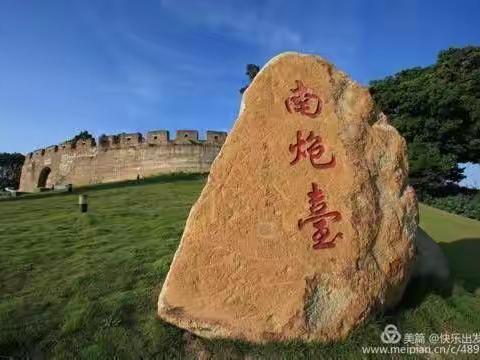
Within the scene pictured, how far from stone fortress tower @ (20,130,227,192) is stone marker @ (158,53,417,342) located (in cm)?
1876

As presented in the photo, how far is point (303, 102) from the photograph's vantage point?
4941mm

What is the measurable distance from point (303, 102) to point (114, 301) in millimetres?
2467

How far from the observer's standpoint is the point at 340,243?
4586 mm

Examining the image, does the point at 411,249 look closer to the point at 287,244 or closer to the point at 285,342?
the point at 287,244

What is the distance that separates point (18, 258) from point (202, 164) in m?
18.1

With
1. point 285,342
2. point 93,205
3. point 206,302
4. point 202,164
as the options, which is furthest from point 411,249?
point 202,164

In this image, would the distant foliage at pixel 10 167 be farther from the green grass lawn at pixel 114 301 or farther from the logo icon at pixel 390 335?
the logo icon at pixel 390 335

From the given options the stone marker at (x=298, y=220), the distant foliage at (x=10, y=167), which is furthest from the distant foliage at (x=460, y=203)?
the distant foliage at (x=10, y=167)

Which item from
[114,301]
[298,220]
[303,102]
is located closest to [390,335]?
[298,220]

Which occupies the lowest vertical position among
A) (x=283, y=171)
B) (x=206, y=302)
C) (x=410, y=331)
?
(x=410, y=331)

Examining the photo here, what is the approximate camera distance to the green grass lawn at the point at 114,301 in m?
4.19

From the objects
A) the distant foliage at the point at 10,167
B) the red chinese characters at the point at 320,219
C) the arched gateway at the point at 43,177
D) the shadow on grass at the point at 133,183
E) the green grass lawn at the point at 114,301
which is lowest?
the green grass lawn at the point at 114,301

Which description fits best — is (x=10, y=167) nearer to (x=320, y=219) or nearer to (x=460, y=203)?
(x=460, y=203)

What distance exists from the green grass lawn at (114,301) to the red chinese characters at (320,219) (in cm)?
76
